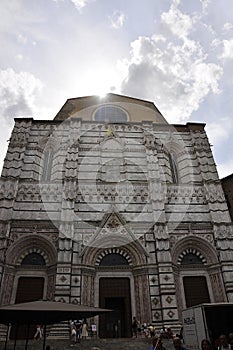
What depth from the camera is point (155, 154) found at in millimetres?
21297

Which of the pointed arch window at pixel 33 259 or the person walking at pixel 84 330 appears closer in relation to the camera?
the person walking at pixel 84 330

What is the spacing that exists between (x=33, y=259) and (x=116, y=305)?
18.2 ft

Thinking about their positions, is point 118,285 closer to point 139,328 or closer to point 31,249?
point 139,328

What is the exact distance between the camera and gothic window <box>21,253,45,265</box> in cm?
1672

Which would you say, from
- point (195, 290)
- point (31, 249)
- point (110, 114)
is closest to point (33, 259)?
point (31, 249)

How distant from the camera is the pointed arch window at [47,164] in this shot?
810 inches

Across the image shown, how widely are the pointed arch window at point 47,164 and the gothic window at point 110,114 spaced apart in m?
5.50

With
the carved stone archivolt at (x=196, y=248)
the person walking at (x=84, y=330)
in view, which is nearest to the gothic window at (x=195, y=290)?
the carved stone archivolt at (x=196, y=248)

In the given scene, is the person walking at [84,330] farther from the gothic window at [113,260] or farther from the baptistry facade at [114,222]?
the gothic window at [113,260]

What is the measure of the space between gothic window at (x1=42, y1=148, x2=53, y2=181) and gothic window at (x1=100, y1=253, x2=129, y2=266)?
7151mm

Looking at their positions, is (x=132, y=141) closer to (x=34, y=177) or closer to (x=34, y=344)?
(x=34, y=177)

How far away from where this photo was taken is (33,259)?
16.9m

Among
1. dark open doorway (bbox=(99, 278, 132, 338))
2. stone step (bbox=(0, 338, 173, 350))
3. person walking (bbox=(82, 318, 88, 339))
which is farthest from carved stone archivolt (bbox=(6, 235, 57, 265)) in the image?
stone step (bbox=(0, 338, 173, 350))

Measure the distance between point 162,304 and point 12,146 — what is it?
47.6 ft
